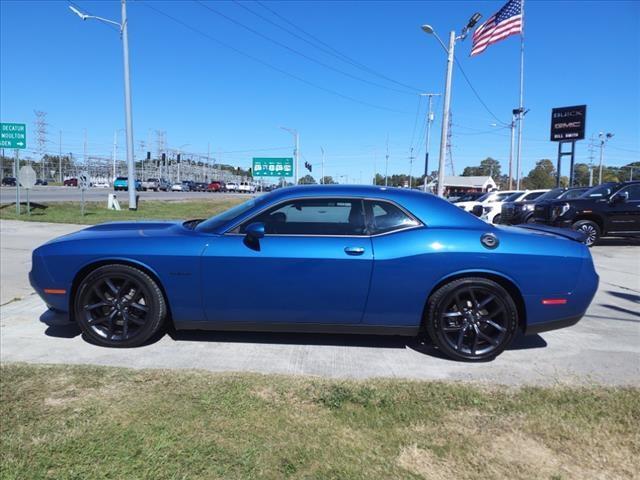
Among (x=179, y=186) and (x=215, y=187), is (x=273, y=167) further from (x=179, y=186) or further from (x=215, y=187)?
(x=179, y=186)

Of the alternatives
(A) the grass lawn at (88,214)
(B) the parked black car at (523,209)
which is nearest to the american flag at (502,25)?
(B) the parked black car at (523,209)

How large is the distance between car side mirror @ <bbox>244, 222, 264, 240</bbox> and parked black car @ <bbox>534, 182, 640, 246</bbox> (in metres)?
10.8

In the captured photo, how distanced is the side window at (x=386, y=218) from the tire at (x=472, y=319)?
618 mm

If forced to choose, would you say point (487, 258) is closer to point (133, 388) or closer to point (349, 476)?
point (349, 476)

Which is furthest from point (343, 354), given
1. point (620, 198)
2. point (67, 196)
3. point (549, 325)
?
point (67, 196)

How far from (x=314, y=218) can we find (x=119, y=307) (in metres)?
1.84

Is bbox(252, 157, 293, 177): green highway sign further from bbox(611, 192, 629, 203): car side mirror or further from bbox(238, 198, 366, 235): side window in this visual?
bbox(238, 198, 366, 235): side window

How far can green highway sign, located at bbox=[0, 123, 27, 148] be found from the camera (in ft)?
61.5

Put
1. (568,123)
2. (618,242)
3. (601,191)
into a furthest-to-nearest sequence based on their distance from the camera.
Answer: (568,123) → (618,242) → (601,191)

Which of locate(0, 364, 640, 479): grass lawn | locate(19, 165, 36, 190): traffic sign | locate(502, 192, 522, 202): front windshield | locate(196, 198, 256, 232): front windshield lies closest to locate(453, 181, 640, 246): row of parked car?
locate(502, 192, 522, 202): front windshield

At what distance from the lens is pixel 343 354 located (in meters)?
4.18

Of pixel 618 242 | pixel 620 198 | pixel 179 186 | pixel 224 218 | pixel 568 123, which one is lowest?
pixel 618 242

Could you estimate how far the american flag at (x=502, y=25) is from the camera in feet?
70.5

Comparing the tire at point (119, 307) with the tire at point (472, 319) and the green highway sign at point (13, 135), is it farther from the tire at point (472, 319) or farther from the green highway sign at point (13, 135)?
the green highway sign at point (13, 135)
